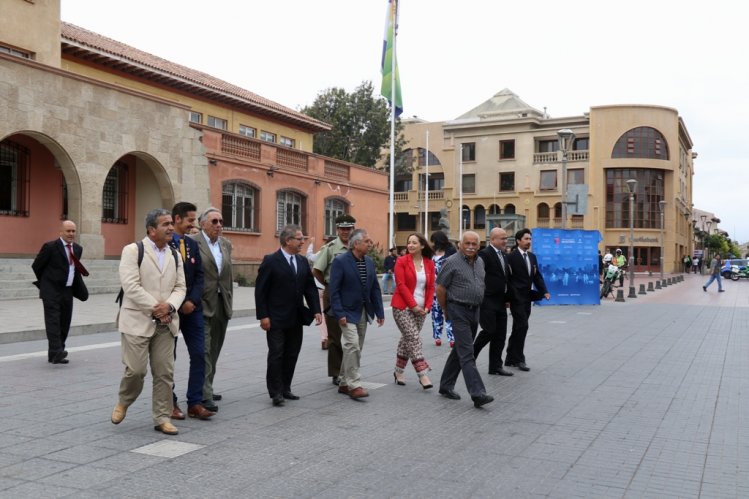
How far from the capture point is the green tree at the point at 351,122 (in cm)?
4709

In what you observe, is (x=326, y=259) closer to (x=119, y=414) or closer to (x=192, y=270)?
(x=192, y=270)

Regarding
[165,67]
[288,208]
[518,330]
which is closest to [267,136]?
[288,208]

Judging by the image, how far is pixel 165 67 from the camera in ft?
93.6

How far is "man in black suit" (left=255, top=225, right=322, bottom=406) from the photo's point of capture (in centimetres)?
725

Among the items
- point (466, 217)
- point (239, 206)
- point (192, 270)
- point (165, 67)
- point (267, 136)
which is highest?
point (165, 67)

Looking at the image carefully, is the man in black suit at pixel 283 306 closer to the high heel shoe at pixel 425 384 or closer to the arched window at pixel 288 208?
the high heel shoe at pixel 425 384

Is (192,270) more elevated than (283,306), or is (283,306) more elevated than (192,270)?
(192,270)

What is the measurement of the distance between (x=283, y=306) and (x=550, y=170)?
56697 mm

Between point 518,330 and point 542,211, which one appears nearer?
point 518,330

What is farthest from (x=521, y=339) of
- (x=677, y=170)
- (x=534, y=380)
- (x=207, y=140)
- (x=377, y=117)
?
(x=677, y=170)

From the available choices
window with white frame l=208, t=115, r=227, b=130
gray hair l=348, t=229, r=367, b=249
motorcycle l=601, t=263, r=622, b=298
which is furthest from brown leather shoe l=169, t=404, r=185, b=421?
window with white frame l=208, t=115, r=227, b=130

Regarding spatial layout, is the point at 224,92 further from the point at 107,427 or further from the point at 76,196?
the point at 107,427

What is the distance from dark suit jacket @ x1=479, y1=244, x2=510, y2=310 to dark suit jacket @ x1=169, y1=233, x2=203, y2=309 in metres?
3.77

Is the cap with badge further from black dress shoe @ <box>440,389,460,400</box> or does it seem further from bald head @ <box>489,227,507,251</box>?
black dress shoe @ <box>440,389,460,400</box>
